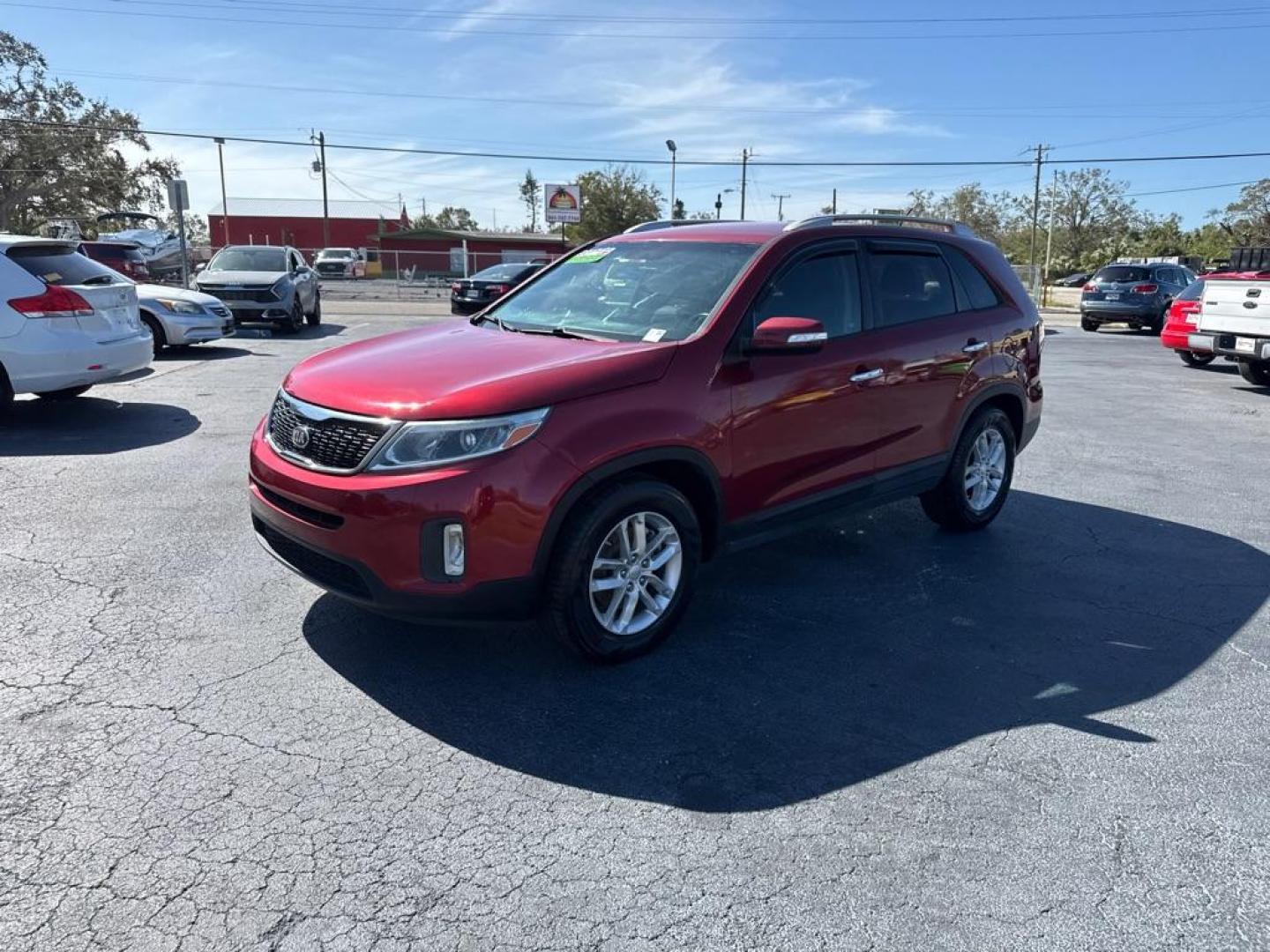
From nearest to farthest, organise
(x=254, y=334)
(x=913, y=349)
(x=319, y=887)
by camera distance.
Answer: (x=319, y=887) → (x=913, y=349) → (x=254, y=334)

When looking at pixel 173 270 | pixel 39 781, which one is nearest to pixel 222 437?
pixel 39 781

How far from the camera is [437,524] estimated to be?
3.31 m

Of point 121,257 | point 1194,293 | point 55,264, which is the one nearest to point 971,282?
point 55,264

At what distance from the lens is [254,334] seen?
16812 mm

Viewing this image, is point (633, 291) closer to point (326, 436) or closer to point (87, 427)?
point (326, 436)

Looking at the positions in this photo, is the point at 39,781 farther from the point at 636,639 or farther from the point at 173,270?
the point at 173,270

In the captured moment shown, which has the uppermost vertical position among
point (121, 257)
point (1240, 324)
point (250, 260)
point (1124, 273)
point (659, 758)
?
point (121, 257)

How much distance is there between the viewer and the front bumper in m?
3.31

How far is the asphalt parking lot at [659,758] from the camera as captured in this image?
2455mm

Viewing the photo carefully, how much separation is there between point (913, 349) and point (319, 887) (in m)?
3.91

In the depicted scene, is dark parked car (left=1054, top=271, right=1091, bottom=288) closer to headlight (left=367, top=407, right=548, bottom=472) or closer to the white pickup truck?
the white pickup truck

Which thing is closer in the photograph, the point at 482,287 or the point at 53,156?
the point at 482,287

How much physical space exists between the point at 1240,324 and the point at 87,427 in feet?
44.3

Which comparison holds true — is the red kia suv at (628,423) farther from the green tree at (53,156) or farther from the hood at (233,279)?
the green tree at (53,156)
